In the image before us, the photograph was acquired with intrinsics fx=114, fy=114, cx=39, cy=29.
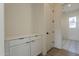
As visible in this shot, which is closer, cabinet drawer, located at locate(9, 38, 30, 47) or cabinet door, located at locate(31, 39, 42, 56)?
cabinet drawer, located at locate(9, 38, 30, 47)

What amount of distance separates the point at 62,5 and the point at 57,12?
0.35 feet

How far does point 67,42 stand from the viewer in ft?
4.42

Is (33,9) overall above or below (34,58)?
above

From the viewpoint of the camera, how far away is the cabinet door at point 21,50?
4.00ft

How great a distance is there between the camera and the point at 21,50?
1264 mm

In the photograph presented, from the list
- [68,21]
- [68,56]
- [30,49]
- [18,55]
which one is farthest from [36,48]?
[68,21]

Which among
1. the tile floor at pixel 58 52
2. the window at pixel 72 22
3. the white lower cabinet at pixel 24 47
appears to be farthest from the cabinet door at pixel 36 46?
the window at pixel 72 22

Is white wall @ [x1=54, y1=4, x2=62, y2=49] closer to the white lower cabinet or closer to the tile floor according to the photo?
the tile floor

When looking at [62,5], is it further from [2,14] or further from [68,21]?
[2,14]

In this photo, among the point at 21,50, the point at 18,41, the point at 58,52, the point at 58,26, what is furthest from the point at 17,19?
the point at 58,52

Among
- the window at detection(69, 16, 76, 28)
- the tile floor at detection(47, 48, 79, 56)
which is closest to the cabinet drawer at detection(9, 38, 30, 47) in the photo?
the tile floor at detection(47, 48, 79, 56)

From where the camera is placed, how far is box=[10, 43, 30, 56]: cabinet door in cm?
122

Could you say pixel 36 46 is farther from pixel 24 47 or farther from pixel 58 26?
pixel 58 26

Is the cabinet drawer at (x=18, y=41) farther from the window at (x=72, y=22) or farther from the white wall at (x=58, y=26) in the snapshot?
the window at (x=72, y=22)
